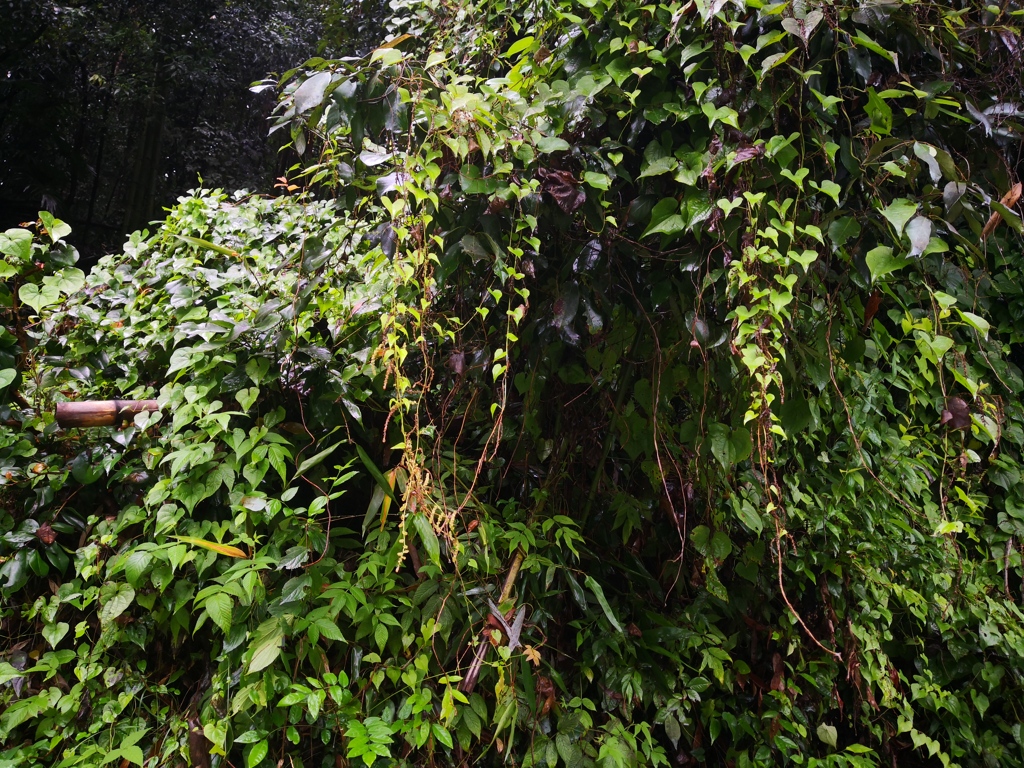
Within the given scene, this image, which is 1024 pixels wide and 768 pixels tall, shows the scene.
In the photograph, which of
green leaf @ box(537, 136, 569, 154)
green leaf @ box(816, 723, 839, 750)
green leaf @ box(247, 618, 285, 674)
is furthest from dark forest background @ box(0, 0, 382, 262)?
green leaf @ box(816, 723, 839, 750)

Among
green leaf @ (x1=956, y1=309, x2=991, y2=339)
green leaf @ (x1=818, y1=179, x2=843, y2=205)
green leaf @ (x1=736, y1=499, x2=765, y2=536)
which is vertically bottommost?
green leaf @ (x1=736, y1=499, x2=765, y2=536)

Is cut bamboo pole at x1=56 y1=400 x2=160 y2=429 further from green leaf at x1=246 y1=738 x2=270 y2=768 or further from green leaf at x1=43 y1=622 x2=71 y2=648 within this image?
green leaf at x1=246 y1=738 x2=270 y2=768

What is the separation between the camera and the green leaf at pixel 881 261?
115 cm

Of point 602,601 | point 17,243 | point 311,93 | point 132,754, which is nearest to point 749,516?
point 602,601

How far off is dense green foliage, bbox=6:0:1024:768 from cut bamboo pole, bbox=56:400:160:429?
0.17 ft

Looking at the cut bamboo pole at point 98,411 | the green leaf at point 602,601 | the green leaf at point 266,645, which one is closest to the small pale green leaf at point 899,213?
the green leaf at point 602,601

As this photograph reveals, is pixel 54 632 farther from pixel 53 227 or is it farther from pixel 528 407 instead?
pixel 528 407

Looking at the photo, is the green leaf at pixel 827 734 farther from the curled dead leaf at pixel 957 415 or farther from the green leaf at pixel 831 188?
the green leaf at pixel 831 188

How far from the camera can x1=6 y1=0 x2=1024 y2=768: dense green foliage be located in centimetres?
122

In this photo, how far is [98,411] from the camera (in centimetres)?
163

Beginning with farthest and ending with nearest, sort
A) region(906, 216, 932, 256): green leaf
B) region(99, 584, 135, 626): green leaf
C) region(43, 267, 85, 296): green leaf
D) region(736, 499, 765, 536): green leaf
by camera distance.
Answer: region(43, 267, 85, 296): green leaf
region(736, 499, 765, 536): green leaf
region(99, 584, 135, 626): green leaf
region(906, 216, 932, 256): green leaf

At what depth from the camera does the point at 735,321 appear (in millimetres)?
1239

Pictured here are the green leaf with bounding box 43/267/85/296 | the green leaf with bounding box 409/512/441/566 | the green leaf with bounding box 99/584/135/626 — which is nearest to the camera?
the green leaf with bounding box 409/512/441/566

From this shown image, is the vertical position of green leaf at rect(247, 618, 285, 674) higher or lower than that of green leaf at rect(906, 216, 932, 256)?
lower
